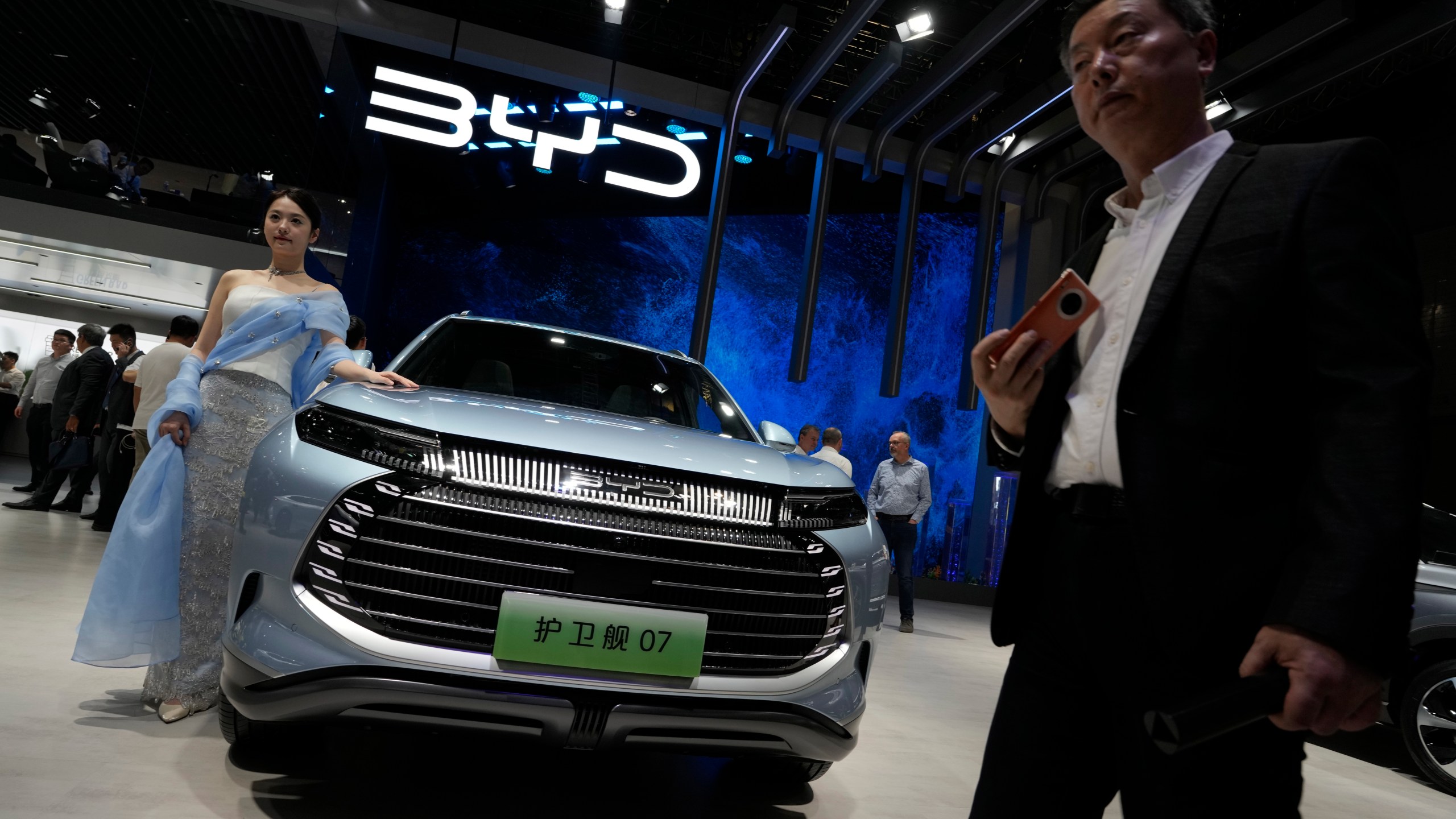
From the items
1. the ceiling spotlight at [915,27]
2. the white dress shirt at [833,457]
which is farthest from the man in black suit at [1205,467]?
the ceiling spotlight at [915,27]

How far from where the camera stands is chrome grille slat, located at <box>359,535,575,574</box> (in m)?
2.00

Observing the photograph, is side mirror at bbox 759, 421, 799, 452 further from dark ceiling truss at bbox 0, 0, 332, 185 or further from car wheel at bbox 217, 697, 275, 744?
dark ceiling truss at bbox 0, 0, 332, 185

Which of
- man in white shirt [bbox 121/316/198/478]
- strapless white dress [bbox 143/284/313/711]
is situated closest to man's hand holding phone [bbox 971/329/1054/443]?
strapless white dress [bbox 143/284/313/711]

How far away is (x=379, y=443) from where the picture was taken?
6.90 feet

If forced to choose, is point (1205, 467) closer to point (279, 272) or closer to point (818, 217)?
point (279, 272)

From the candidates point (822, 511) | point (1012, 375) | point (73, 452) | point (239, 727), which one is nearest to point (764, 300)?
point (73, 452)

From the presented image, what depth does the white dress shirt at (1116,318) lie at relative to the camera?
116 centimetres

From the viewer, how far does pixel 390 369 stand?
9.48 ft

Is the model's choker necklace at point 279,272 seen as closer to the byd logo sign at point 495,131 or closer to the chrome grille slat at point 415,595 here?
the chrome grille slat at point 415,595

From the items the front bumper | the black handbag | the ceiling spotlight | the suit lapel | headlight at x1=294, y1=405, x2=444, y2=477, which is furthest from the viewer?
the ceiling spotlight

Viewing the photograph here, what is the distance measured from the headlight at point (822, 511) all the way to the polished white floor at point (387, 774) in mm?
875

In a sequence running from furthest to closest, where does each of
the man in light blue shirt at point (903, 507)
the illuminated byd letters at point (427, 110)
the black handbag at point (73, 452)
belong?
the illuminated byd letters at point (427, 110) < the man in light blue shirt at point (903, 507) < the black handbag at point (73, 452)

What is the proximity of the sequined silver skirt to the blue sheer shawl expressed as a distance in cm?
4

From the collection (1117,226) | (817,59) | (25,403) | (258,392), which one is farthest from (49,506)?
(1117,226)
